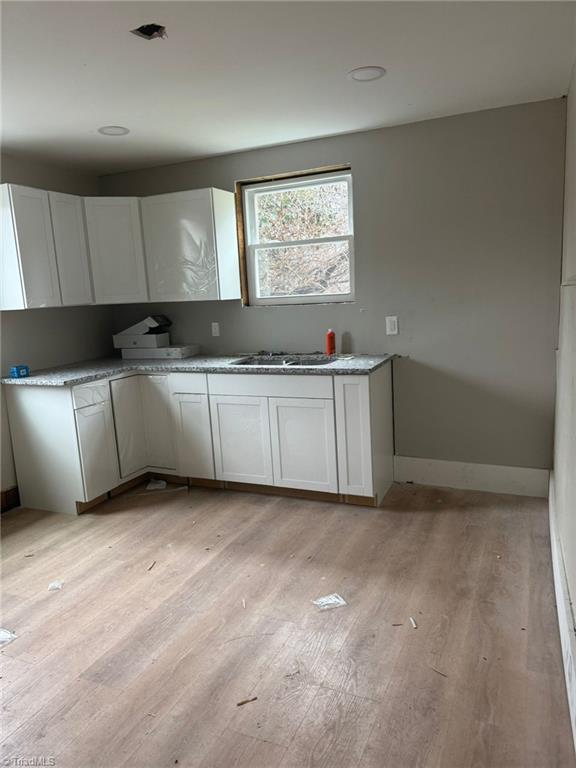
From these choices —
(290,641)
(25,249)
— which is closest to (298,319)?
(25,249)

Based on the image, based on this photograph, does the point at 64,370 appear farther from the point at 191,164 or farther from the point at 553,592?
the point at 553,592

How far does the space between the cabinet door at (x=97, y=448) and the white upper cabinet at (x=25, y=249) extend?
0.81 meters

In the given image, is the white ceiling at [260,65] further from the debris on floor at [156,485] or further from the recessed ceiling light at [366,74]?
the debris on floor at [156,485]

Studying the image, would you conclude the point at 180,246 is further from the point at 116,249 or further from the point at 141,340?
the point at 141,340

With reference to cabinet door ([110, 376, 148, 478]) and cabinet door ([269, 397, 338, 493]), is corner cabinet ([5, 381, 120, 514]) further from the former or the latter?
cabinet door ([269, 397, 338, 493])

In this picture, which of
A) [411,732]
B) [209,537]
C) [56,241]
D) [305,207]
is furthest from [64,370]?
[411,732]

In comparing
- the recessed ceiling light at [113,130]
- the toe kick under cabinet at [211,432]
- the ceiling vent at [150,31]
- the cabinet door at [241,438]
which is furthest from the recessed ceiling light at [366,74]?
the cabinet door at [241,438]

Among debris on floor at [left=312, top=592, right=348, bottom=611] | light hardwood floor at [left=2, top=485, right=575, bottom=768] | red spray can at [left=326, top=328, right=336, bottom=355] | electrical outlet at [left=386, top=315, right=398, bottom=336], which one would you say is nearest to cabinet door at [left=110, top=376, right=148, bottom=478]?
light hardwood floor at [left=2, top=485, right=575, bottom=768]

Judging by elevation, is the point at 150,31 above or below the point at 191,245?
above

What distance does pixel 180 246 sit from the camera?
396 cm

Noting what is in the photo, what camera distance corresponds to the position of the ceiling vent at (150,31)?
1970 mm

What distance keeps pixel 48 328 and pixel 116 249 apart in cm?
78

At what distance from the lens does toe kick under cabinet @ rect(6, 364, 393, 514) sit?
11.0 feet

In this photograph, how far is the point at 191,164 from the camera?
4129mm
